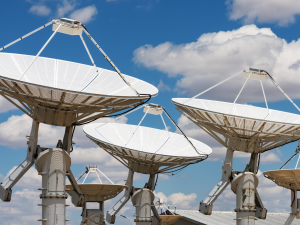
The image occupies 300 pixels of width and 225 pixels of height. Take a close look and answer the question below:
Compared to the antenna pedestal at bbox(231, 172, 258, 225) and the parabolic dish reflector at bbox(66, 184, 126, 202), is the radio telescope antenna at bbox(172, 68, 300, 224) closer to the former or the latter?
the antenna pedestal at bbox(231, 172, 258, 225)

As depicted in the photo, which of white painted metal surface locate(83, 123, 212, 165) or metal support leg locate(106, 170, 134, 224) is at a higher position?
white painted metal surface locate(83, 123, 212, 165)

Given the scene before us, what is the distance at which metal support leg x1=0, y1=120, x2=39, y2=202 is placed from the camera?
94.7 feet

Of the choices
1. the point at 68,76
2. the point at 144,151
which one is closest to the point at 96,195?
the point at 144,151

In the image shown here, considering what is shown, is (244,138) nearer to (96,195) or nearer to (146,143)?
(146,143)

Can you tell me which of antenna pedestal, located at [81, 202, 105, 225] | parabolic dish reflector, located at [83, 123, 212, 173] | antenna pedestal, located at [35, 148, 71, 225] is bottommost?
antenna pedestal, located at [81, 202, 105, 225]

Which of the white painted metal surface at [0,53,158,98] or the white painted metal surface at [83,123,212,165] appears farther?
the white painted metal surface at [83,123,212,165]

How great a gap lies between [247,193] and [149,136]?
43.7 ft

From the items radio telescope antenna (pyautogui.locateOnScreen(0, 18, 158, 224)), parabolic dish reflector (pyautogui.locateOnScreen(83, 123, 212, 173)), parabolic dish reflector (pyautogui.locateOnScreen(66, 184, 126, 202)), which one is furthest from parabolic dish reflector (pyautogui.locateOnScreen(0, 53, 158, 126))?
parabolic dish reflector (pyautogui.locateOnScreen(66, 184, 126, 202))

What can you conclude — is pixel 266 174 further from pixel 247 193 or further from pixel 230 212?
pixel 230 212

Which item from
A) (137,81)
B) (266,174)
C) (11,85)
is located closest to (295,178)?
(266,174)

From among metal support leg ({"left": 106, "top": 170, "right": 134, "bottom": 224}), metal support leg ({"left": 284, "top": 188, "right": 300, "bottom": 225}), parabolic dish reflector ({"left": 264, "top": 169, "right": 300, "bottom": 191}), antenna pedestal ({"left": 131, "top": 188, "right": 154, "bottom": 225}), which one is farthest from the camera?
metal support leg ({"left": 284, "top": 188, "right": 300, "bottom": 225})

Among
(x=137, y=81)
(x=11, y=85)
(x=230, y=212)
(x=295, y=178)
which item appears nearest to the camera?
(x=11, y=85)

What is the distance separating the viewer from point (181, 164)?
144ft

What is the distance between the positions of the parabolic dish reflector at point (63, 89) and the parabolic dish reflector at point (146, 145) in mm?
7550
